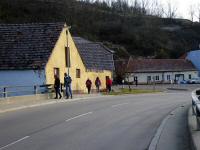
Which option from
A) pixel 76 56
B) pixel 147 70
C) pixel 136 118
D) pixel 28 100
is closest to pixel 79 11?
pixel 147 70

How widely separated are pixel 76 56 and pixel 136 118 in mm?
30895

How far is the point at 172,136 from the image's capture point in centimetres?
1511

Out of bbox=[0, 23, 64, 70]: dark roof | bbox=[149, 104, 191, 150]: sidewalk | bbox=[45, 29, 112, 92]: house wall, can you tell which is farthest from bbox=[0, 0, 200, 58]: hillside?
bbox=[149, 104, 191, 150]: sidewalk

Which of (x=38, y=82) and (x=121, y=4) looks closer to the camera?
(x=38, y=82)

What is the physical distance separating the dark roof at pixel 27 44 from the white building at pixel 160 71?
215 feet

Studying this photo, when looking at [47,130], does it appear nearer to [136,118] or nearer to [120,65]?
[136,118]

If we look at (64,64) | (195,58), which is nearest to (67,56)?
(64,64)

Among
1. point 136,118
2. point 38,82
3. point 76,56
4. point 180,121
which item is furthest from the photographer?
point 76,56

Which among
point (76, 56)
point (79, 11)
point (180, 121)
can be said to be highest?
point (79, 11)

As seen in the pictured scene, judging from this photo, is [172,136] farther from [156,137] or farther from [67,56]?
[67,56]

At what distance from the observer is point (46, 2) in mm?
120125

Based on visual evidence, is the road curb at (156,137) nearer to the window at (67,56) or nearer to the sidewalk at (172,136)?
the sidewalk at (172,136)

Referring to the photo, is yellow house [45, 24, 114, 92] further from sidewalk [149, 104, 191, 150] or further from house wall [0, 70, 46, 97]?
sidewalk [149, 104, 191, 150]

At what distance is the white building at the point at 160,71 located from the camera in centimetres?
11312
